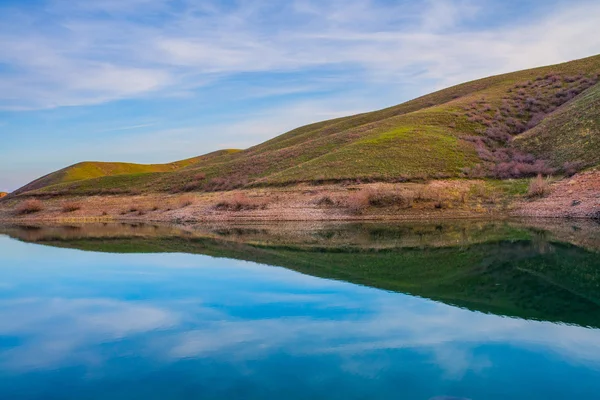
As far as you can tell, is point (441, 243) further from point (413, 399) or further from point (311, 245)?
point (413, 399)

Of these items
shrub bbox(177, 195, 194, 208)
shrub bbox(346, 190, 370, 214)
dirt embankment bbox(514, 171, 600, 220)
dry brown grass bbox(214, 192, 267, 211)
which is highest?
shrub bbox(177, 195, 194, 208)

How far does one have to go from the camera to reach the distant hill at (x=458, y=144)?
60531mm

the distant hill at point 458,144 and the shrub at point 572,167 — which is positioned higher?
the distant hill at point 458,144

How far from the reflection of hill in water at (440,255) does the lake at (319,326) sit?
0.15 meters

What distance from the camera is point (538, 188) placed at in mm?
48781

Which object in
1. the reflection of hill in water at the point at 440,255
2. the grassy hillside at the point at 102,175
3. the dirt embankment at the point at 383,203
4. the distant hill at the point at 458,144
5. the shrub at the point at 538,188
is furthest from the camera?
the grassy hillside at the point at 102,175

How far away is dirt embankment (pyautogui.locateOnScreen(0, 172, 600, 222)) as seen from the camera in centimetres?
4634

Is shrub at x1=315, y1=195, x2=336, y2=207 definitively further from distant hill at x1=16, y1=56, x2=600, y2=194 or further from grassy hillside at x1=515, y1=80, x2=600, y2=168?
grassy hillside at x1=515, y1=80, x2=600, y2=168

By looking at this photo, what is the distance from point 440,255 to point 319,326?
14.4 metres

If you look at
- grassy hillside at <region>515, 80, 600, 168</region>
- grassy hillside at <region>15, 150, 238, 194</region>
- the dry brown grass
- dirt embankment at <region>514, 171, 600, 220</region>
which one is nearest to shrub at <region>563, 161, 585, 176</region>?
A: grassy hillside at <region>515, 80, 600, 168</region>

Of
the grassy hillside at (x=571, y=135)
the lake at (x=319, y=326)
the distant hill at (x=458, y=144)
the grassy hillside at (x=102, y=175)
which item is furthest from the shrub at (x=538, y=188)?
the grassy hillside at (x=102, y=175)

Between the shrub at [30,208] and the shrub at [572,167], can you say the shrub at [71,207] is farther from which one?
the shrub at [572,167]

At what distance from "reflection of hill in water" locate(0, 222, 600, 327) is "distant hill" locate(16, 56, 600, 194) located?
2003 centimetres

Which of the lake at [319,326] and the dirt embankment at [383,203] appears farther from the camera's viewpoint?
the dirt embankment at [383,203]
